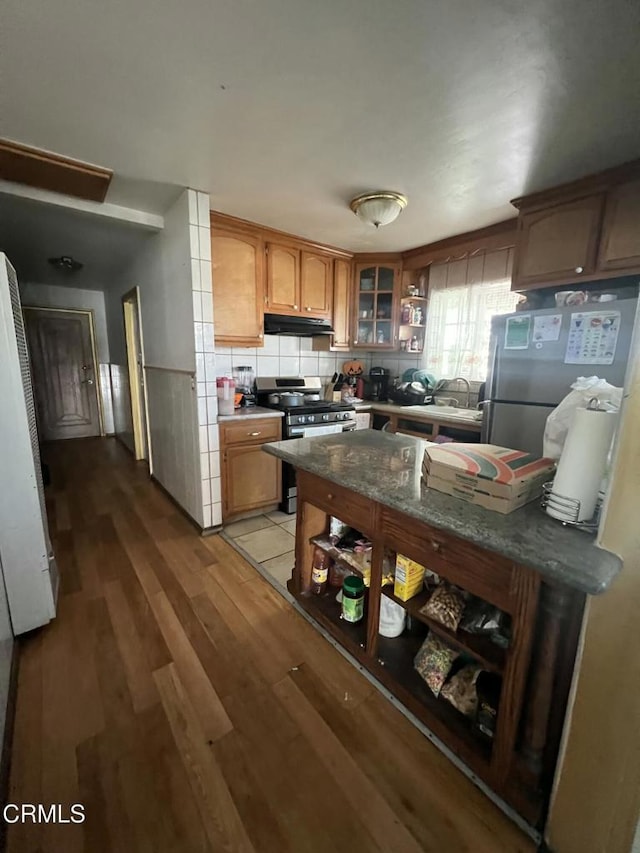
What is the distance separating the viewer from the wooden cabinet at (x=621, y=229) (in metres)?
1.77

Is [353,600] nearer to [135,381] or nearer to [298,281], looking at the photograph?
[298,281]

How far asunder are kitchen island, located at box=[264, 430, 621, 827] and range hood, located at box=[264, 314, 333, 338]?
177cm

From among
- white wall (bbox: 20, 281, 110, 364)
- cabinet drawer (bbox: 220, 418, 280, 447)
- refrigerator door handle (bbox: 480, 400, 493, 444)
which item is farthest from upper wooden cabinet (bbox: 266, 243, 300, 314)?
white wall (bbox: 20, 281, 110, 364)

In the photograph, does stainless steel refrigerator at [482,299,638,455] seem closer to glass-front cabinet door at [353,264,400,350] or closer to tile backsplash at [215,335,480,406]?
tile backsplash at [215,335,480,406]

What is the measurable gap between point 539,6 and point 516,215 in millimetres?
1628

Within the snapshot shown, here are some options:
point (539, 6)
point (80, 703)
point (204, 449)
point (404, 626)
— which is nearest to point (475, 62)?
point (539, 6)

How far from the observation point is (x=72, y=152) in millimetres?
1711

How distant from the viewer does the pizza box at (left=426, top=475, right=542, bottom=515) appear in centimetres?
92

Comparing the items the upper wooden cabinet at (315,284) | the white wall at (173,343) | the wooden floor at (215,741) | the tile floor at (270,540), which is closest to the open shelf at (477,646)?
the wooden floor at (215,741)

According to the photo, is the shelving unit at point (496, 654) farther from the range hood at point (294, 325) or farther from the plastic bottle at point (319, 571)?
the range hood at point (294, 325)

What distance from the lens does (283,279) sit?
2.87m

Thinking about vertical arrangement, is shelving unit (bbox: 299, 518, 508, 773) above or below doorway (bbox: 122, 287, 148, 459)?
below

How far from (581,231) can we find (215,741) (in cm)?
295

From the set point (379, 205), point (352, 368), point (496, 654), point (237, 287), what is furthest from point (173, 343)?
point (496, 654)
